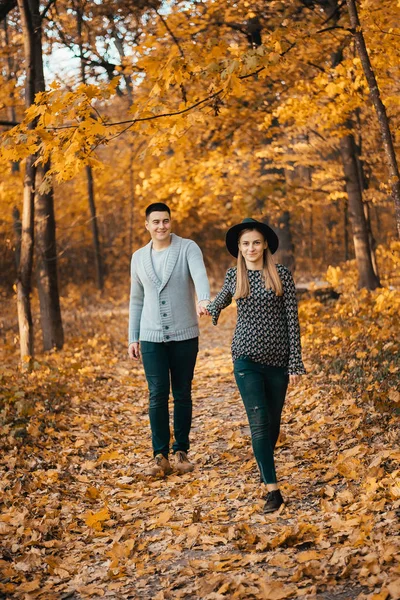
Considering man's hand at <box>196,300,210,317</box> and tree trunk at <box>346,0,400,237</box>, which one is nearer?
man's hand at <box>196,300,210,317</box>

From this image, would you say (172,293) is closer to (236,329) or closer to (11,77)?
(236,329)

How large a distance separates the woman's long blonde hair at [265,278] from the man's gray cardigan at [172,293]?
804mm

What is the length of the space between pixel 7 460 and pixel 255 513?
7.62 feet

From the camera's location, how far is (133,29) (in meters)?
12.9

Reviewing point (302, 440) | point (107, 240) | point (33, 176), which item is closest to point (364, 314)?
point (302, 440)

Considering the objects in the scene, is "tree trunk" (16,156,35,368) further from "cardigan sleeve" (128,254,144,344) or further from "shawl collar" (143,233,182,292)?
"shawl collar" (143,233,182,292)

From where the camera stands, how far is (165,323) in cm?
570

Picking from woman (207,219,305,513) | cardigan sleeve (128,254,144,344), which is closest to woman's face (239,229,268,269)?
woman (207,219,305,513)

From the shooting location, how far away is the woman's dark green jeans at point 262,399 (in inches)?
185

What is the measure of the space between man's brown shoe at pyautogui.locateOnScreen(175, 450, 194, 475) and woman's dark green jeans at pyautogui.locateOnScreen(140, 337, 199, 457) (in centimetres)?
7

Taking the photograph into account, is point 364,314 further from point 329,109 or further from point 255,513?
point 255,513

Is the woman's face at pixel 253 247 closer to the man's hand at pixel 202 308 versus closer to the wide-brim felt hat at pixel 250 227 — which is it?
the wide-brim felt hat at pixel 250 227

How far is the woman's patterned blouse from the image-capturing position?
473 cm

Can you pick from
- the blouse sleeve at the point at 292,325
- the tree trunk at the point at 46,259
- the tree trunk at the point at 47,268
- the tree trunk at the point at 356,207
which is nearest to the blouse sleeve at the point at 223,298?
the blouse sleeve at the point at 292,325
